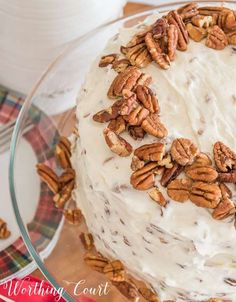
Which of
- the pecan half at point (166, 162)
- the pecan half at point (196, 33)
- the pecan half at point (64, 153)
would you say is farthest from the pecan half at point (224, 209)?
the pecan half at point (64, 153)

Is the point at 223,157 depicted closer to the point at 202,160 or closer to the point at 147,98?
the point at 202,160

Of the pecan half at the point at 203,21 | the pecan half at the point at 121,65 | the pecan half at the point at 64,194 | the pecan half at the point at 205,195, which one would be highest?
the pecan half at the point at 121,65

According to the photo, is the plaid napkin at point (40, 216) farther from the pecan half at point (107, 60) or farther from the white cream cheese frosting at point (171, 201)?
the pecan half at point (107, 60)

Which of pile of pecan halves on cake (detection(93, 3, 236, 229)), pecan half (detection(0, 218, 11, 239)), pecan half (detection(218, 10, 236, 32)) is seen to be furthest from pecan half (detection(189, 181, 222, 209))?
pecan half (detection(0, 218, 11, 239))

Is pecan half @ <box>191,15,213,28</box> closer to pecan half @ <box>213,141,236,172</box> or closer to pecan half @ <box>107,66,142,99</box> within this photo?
pecan half @ <box>107,66,142,99</box>

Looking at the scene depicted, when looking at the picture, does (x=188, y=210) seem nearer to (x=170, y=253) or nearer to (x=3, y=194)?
(x=170, y=253)

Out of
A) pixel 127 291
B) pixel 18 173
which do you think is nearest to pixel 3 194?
pixel 18 173
